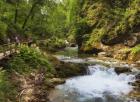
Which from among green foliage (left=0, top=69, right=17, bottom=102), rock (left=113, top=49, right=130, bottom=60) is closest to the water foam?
green foliage (left=0, top=69, right=17, bottom=102)

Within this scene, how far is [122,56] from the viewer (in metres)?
29.7

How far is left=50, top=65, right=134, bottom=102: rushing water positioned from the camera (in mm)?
16797

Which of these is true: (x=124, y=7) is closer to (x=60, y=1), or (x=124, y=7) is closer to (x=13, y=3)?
(x=13, y=3)

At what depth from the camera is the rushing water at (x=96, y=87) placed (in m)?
16.8

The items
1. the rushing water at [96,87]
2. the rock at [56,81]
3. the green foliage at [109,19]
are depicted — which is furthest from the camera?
the green foliage at [109,19]

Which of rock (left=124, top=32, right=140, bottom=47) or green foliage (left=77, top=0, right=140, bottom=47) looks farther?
green foliage (left=77, top=0, right=140, bottom=47)

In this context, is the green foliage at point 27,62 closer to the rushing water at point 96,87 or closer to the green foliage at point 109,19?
the rushing water at point 96,87

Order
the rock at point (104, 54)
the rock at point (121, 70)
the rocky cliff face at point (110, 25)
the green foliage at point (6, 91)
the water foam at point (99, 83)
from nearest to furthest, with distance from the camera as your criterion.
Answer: the green foliage at point (6, 91) → the water foam at point (99, 83) → the rock at point (121, 70) → the rock at point (104, 54) → the rocky cliff face at point (110, 25)

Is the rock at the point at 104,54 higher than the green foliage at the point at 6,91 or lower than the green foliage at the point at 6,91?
lower

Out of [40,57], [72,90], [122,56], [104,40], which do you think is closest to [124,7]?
[104,40]

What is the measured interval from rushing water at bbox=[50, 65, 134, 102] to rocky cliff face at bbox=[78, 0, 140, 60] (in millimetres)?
6845

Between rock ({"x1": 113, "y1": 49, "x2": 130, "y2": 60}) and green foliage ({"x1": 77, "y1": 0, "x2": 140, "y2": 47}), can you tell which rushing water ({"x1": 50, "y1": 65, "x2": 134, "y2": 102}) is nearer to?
rock ({"x1": 113, "y1": 49, "x2": 130, "y2": 60})

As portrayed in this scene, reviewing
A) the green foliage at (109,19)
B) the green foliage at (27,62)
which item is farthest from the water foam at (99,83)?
the green foliage at (109,19)

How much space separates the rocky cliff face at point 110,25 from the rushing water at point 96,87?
22.5 feet
